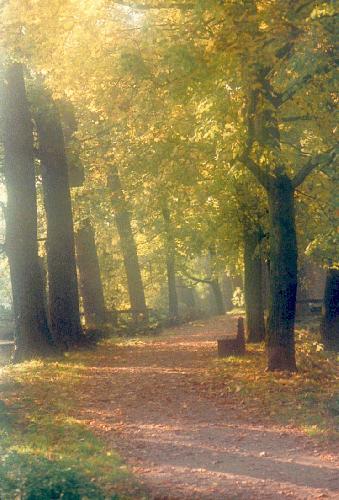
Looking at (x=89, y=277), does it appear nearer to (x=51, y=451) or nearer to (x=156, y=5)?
(x=156, y=5)

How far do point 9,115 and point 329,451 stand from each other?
42.7 ft

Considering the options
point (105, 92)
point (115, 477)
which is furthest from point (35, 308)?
point (115, 477)

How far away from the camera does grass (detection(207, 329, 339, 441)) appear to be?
1223 centimetres

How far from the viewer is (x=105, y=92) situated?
16438 mm

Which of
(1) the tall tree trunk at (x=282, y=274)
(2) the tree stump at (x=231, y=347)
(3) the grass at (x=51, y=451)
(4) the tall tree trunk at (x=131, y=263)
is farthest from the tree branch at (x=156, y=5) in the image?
(4) the tall tree trunk at (x=131, y=263)

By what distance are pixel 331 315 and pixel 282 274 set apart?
5.17 metres

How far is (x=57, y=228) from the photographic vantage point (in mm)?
22641

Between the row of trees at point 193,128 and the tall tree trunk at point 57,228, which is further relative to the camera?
the tall tree trunk at point 57,228

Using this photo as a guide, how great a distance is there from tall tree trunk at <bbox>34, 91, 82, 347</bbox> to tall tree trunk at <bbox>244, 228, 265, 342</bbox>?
475 centimetres

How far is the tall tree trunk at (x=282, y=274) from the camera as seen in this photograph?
16.1 meters

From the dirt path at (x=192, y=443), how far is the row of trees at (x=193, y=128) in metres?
3.07

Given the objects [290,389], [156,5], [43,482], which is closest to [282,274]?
[290,389]

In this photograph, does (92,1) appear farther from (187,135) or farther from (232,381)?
(232,381)

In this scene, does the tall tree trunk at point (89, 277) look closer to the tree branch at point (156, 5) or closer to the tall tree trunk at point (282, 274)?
the tall tree trunk at point (282, 274)
